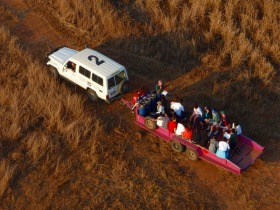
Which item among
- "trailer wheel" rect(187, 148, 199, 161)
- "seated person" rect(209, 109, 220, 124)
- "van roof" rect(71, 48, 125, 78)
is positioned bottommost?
"trailer wheel" rect(187, 148, 199, 161)

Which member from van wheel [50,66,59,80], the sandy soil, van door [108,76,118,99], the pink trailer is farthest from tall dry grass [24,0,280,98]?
the sandy soil

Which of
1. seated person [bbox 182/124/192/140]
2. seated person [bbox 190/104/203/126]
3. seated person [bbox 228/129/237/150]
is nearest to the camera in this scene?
seated person [bbox 228/129/237/150]

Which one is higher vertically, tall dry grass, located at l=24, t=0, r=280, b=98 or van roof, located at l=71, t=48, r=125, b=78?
van roof, located at l=71, t=48, r=125, b=78

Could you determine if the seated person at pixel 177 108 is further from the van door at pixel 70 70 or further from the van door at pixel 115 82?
the van door at pixel 70 70

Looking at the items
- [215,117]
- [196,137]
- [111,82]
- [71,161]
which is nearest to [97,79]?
[111,82]

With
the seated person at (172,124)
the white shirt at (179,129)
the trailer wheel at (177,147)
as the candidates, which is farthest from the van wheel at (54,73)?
the white shirt at (179,129)

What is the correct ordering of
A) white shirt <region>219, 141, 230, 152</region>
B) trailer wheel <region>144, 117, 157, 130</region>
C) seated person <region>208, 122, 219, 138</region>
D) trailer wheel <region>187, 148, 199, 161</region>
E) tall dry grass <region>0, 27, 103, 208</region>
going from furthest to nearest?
trailer wheel <region>144, 117, 157, 130</region>, seated person <region>208, 122, 219, 138</region>, trailer wheel <region>187, 148, 199, 161</region>, tall dry grass <region>0, 27, 103, 208</region>, white shirt <region>219, 141, 230, 152</region>

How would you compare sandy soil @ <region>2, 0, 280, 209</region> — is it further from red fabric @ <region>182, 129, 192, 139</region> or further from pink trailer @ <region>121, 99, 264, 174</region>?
red fabric @ <region>182, 129, 192, 139</region>

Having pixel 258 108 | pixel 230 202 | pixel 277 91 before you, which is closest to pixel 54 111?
pixel 230 202

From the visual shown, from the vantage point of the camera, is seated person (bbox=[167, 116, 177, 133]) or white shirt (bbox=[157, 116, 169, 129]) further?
white shirt (bbox=[157, 116, 169, 129])
